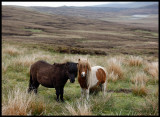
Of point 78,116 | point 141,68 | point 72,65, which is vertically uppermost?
point 72,65

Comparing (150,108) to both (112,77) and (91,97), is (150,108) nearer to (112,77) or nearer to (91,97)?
(91,97)

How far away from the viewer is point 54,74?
257 inches

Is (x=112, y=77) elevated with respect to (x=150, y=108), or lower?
lower

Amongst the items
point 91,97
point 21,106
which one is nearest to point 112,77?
point 91,97

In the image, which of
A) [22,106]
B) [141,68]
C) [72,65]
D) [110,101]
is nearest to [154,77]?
[141,68]

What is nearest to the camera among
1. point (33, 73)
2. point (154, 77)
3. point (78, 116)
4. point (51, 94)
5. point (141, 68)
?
point (78, 116)

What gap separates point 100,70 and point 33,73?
7.37 feet

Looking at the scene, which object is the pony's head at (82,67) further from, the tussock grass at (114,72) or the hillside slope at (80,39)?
the hillside slope at (80,39)

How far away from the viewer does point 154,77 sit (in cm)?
1030

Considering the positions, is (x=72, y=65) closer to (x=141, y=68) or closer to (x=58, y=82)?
(x=58, y=82)

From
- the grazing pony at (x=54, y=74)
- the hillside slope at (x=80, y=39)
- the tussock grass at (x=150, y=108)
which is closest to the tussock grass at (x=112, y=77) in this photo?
the grazing pony at (x=54, y=74)

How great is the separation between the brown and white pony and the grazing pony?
0.22 metres

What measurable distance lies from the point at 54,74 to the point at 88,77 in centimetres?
104

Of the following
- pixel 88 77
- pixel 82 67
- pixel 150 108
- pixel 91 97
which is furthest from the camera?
pixel 91 97
